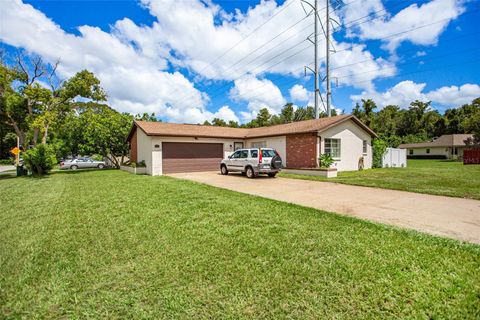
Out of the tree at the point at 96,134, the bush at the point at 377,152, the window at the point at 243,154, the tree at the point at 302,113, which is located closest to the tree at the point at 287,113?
the tree at the point at 302,113

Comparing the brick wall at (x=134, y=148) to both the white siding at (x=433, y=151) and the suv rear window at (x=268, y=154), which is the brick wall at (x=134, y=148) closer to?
the suv rear window at (x=268, y=154)

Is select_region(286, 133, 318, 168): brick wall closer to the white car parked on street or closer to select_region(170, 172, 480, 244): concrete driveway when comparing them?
select_region(170, 172, 480, 244): concrete driveway

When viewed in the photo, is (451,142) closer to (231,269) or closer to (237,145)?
(237,145)

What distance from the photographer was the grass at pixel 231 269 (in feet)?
8.31

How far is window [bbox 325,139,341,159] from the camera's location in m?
16.5

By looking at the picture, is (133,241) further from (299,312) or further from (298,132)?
(298,132)

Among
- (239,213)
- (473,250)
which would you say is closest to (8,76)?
(239,213)

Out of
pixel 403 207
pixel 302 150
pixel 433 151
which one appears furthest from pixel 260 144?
pixel 433 151

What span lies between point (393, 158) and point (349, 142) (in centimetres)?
760

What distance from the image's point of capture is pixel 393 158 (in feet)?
73.3

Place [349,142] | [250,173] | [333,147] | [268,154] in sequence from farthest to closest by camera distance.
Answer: [349,142]
[333,147]
[250,173]
[268,154]

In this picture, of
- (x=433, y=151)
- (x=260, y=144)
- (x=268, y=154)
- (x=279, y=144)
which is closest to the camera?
(x=268, y=154)

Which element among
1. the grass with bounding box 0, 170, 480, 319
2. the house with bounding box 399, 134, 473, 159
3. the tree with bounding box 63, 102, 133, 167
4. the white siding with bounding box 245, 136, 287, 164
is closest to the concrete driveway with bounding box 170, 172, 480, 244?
the grass with bounding box 0, 170, 480, 319

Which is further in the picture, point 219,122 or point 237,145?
point 219,122
